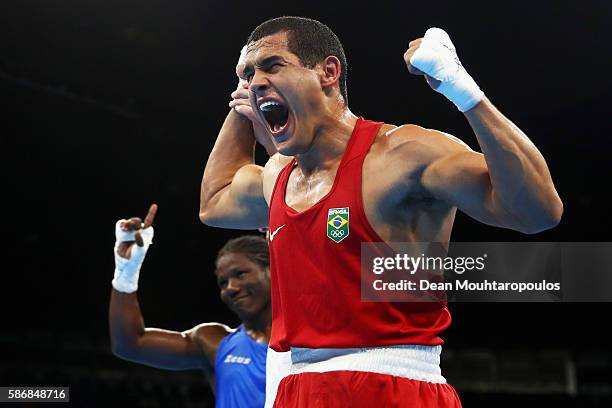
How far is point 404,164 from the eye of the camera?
1968 millimetres

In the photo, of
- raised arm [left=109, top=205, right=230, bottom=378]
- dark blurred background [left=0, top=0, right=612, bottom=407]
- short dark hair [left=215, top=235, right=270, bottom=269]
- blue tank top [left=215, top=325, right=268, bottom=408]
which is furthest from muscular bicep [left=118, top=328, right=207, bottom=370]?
dark blurred background [left=0, top=0, right=612, bottom=407]

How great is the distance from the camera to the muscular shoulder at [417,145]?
1933 mm

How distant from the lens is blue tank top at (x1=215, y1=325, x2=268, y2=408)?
3764 mm

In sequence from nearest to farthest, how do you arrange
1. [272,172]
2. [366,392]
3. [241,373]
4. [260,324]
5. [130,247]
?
1. [366,392]
2. [272,172]
3. [130,247]
4. [241,373]
5. [260,324]

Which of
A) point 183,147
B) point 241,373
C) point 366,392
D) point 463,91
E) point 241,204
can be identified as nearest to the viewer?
point 463,91

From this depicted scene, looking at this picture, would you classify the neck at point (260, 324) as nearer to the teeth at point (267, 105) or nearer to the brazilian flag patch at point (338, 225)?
the teeth at point (267, 105)

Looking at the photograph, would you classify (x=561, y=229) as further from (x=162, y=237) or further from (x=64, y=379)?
(x=64, y=379)

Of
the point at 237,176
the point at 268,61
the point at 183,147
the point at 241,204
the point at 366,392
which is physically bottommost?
the point at 366,392

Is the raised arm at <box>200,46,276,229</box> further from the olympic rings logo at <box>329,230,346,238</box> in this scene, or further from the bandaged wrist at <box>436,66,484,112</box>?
the bandaged wrist at <box>436,66,484,112</box>

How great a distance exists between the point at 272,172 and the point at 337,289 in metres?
0.59

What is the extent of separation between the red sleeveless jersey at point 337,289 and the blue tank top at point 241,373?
1738 millimetres

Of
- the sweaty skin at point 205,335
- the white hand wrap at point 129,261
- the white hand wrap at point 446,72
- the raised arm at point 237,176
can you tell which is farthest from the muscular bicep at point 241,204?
the sweaty skin at point 205,335

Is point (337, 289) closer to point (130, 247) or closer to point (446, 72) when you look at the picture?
point (446, 72)

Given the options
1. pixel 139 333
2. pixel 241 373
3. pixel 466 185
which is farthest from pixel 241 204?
pixel 139 333
